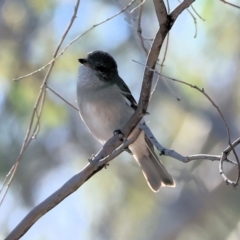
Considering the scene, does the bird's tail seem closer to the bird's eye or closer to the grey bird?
the grey bird

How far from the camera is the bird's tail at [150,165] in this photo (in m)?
4.11

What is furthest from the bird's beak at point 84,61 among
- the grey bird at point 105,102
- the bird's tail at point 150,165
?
the bird's tail at point 150,165

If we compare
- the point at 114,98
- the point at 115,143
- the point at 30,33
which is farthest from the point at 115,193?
the point at 115,143

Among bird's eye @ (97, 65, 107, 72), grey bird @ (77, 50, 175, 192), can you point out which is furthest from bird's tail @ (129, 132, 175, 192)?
bird's eye @ (97, 65, 107, 72)

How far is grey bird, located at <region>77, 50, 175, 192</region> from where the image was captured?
12.9 feet

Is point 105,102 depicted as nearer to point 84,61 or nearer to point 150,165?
point 84,61

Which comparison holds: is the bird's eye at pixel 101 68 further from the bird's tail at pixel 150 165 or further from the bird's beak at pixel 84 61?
the bird's tail at pixel 150 165

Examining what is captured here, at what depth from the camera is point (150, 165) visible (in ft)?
14.1

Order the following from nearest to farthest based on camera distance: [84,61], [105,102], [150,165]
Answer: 1. [105,102]
2. [84,61]
3. [150,165]

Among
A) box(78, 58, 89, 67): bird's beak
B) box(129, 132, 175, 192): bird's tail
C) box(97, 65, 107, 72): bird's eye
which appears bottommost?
box(129, 132, 175, 192): bird's tail

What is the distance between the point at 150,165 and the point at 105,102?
25.6 inches

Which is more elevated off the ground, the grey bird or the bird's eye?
the bird's eye

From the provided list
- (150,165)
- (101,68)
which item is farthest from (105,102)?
(150,165)

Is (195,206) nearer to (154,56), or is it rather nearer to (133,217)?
(133,217)
